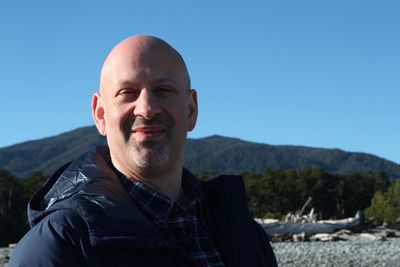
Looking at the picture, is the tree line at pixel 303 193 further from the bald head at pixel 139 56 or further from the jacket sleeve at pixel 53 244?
the jacket sleeve at pixel 53 244

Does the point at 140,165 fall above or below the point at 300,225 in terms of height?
above

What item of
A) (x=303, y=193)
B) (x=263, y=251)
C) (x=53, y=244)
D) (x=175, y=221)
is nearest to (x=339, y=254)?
(x=263, y=251)

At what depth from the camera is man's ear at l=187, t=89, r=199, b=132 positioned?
2973 mm

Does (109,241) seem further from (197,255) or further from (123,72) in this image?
(123,72)

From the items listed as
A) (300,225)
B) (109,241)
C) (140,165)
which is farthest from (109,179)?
(300,225)

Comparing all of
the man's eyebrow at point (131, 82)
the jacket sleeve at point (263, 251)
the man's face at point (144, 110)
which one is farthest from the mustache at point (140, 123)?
the jacket sleeve at point (263, 251)

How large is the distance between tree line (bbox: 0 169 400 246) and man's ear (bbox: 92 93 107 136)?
37.3 m

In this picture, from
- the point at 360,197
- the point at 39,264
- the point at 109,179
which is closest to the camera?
the point at 39,264

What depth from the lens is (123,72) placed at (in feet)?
8.95

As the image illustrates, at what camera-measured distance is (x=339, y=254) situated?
62.6 feet

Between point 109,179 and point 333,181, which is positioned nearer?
point 109,179

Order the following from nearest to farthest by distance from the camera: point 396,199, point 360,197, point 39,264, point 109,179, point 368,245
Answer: point 39,264 → point 109,179 → point 368,245 → point 396,199 → point 360,197

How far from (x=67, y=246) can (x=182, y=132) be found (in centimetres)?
67

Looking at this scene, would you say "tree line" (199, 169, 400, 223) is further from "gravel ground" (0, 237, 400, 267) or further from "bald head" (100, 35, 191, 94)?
"bald head" (100, 35, 191, 94)
